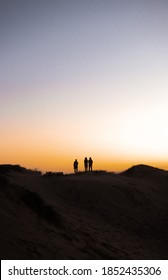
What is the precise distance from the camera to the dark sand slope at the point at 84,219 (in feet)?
32.6

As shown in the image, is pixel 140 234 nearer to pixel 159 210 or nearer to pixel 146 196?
pixel 159 210

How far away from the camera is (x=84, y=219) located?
17906 millimetres

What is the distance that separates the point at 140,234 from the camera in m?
18.0

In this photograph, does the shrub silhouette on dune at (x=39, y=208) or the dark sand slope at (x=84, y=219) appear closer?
the dark sand slope at (x=84, y=219)

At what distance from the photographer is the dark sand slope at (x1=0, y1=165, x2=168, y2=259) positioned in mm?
9938

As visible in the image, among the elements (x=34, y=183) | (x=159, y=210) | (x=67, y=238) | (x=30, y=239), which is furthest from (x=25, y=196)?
(x=159, y=210)

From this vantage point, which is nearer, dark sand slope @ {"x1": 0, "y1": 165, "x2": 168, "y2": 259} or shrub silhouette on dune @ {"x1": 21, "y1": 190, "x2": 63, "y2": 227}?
dark sand slope @ {"x1": 0, "y1": 165, "x2": 168, "y2": 259}

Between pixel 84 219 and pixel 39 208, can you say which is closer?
pixel 39 208

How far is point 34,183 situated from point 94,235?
10110 mm

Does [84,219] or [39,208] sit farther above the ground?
[39,208]
